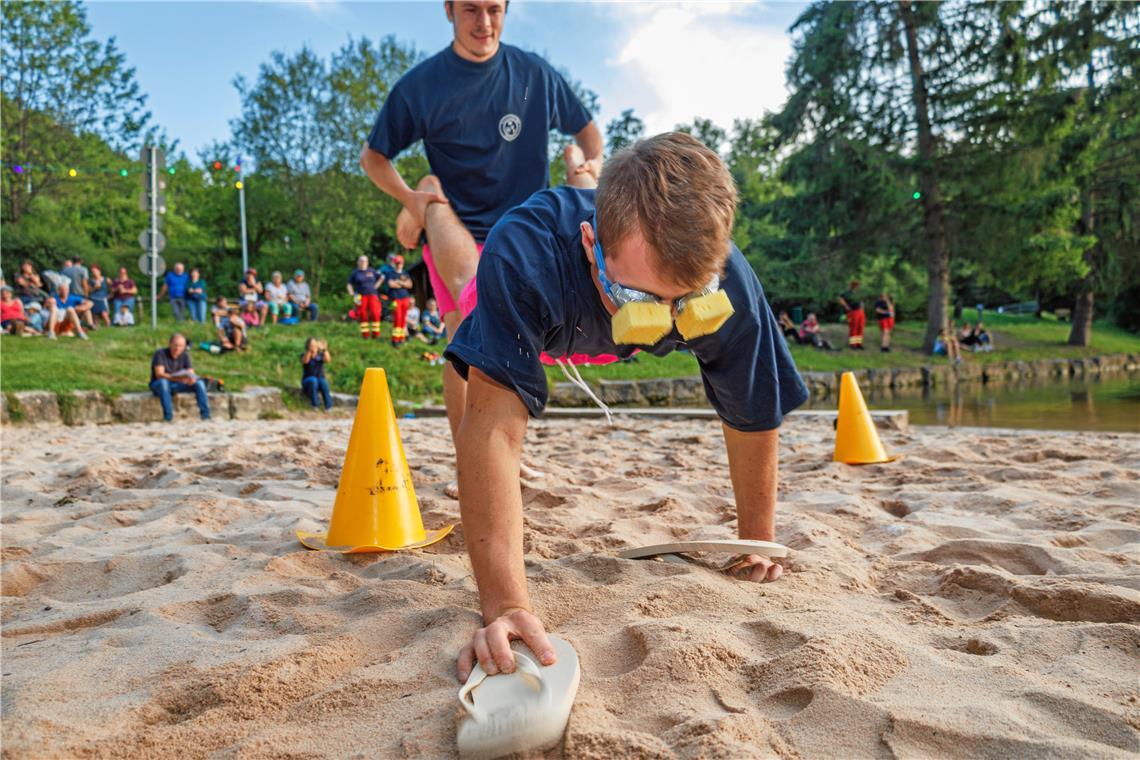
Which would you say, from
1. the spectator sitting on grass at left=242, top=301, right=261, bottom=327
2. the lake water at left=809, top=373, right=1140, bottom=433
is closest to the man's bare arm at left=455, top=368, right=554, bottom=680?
the lake water at left=809, top=373, right=1140, bottom=433

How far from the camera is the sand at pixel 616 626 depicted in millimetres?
1414

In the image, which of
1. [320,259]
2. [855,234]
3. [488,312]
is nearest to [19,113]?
[320,259]

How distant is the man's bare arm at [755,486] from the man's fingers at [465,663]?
3.09 feet

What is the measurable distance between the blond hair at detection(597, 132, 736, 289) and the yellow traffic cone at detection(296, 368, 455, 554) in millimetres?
1391

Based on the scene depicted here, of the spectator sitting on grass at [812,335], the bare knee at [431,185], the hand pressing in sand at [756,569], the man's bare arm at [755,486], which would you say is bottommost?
the hand pressing in sand at [756,569]

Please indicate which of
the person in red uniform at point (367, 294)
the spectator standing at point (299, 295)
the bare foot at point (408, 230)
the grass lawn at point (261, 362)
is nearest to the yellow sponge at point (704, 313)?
the bare foot at point (408, 230)

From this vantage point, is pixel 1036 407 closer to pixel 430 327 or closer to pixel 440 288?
pixel 440 288

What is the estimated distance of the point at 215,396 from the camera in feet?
32.9

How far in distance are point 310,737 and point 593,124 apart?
3.39 metres

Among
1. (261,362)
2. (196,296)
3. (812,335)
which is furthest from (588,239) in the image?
(812,335)

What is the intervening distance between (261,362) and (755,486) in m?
11.4

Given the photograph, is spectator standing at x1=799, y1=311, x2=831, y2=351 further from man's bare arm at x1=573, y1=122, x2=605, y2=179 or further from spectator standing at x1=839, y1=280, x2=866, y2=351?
man's bare arm at x1=573, y1=122, x2=605, y2=179

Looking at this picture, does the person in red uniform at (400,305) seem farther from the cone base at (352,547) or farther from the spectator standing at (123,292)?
the cone base at (352,547)

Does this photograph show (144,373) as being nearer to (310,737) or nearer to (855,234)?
(310,737)
